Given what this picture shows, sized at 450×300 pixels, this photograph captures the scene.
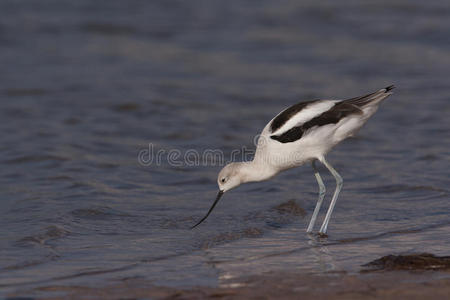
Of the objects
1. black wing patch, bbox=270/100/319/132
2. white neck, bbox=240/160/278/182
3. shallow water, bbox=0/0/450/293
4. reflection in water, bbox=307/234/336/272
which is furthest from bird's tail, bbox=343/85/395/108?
reflection in water, bbox=307/234/336/272

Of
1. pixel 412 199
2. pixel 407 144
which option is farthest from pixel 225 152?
pixel 412 199

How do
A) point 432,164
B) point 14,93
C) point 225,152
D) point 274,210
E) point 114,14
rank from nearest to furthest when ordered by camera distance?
point 274,210 → point 432,164 → point 225,152 → point 14,93 → point 114,14

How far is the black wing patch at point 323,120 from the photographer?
241 inches

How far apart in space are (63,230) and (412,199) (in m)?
3.32

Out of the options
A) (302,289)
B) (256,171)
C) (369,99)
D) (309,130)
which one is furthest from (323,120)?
(302,289)

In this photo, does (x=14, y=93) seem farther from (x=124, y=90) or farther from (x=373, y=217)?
(x=373, y=217)

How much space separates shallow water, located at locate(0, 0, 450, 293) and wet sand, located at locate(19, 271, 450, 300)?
0.71 feet

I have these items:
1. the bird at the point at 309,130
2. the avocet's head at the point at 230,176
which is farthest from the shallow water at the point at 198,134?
the bird at the point at 309,130

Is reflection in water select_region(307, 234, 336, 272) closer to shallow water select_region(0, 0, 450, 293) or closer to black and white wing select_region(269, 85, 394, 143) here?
shallow water select_region(0, 0, 450, 293)

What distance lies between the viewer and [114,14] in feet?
53.7

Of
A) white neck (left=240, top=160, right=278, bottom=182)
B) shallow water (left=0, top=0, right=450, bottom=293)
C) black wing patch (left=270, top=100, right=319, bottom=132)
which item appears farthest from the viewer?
white neck (left=240, top=160, right=278, bottom=182)

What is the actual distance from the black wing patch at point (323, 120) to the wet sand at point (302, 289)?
1.62 m

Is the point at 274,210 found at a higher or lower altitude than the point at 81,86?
lower

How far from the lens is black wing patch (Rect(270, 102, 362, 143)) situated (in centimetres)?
611
